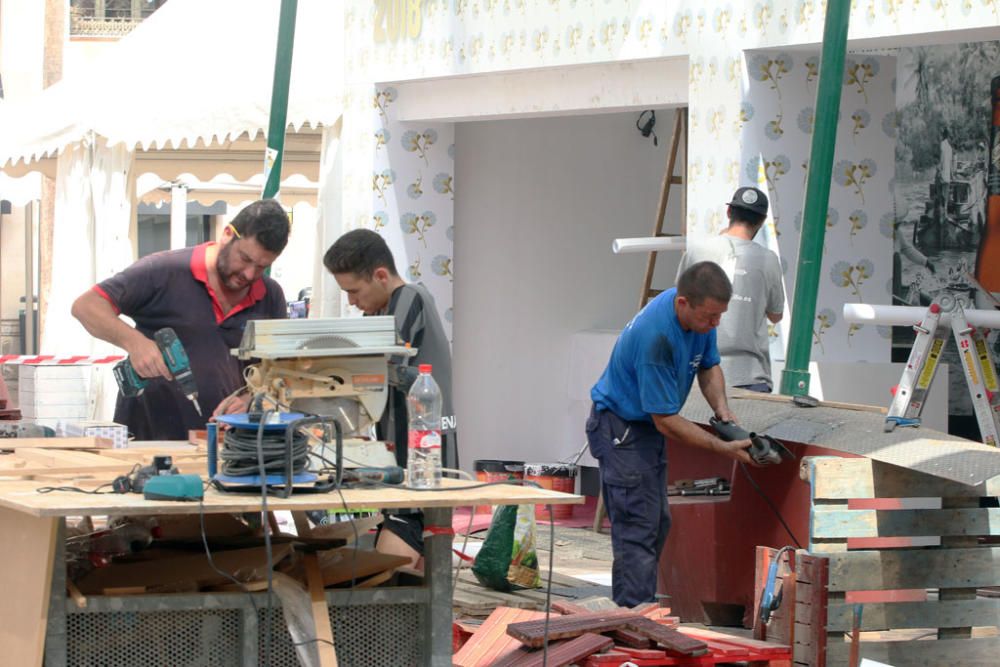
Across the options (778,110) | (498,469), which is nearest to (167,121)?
(498,469)

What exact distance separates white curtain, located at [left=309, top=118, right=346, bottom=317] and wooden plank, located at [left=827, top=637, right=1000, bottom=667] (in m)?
6.15

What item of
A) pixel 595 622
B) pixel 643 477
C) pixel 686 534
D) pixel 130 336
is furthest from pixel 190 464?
pixel 686 534

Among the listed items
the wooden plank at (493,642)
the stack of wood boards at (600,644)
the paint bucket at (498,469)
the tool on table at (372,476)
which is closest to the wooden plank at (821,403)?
the stack of wood boards at (600,644)

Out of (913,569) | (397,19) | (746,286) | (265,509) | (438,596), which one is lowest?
(913,569)

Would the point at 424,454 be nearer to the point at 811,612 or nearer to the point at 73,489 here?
the point at 73,489

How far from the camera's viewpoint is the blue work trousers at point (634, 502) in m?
7.05

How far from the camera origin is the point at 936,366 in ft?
27.6

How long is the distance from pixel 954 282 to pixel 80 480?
24.6 feet

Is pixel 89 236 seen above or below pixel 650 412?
above

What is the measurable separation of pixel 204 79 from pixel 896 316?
5.83 metres

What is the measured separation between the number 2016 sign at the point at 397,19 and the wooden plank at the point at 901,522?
19.6 feet

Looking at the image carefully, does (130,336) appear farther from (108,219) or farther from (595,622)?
(108,219)

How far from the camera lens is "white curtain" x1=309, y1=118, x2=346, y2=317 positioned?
12109 millimetres

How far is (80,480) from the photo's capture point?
526 centimetres
